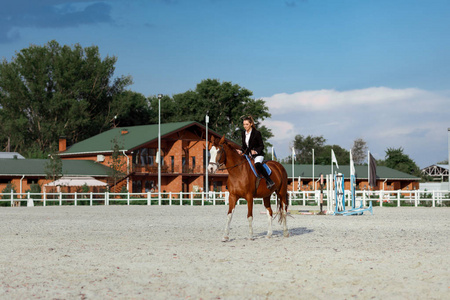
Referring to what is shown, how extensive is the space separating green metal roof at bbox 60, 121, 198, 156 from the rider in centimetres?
4858

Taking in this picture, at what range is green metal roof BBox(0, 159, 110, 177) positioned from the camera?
195 ft

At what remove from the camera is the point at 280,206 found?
16.7 meters

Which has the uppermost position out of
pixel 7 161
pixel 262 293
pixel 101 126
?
pixel 101 126

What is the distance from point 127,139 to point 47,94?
1934 cm

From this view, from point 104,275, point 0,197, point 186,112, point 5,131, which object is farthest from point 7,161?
point 104,275

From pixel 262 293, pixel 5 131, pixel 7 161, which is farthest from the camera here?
pixel 5 131

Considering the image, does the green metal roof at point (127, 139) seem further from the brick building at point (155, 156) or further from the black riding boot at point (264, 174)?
the black riding boot at point (264, 174)

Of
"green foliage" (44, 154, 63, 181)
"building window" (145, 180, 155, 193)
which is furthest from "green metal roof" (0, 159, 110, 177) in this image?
"building window" (145, 180, 155, 193)

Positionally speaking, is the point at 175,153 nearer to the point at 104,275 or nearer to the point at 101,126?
the point at 101,126

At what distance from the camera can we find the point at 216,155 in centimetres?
1481

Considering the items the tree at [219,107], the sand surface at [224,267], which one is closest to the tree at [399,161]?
the tree at [219,107]

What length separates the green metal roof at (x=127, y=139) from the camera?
6581 cm

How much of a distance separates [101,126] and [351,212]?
64.0 m

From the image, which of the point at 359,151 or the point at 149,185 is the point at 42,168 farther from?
the point at 359,151
